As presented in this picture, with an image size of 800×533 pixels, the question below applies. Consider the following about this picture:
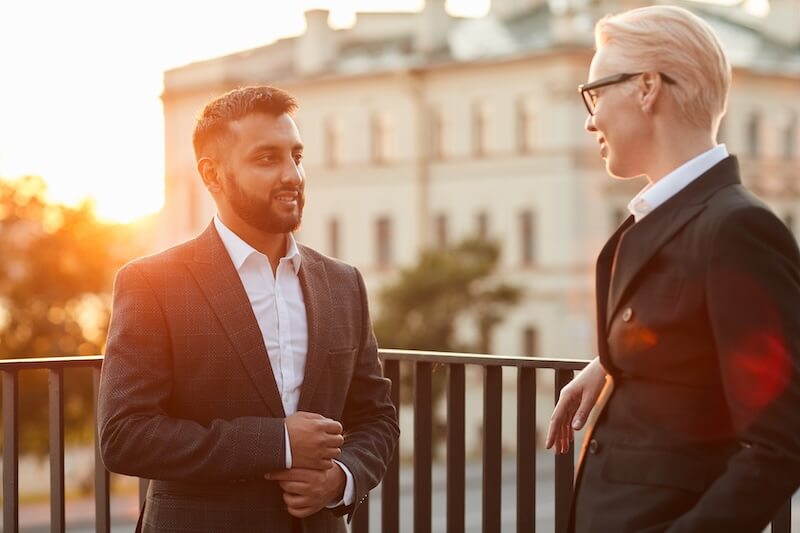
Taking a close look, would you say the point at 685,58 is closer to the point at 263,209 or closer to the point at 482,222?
the point at 263,209

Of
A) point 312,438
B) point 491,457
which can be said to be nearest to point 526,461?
point 491,457

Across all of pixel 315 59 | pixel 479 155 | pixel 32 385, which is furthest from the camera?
pixel 315 59

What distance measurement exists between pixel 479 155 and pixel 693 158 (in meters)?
52.8

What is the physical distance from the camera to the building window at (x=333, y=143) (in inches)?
2330

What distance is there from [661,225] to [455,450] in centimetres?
254

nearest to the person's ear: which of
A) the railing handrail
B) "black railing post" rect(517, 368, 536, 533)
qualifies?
the railing handrail

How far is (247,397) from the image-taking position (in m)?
3.70

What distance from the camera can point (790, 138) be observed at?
189 ft

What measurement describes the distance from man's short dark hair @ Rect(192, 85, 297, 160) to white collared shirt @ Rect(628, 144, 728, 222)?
1.15 m

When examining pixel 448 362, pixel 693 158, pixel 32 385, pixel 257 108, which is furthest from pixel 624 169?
pixel 32 385

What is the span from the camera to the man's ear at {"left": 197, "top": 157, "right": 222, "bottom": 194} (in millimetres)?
3744

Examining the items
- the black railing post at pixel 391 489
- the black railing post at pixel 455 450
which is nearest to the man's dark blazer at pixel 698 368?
the black railing post at pixel 455 450

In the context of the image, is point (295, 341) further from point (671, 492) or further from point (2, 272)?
point (2, 272)

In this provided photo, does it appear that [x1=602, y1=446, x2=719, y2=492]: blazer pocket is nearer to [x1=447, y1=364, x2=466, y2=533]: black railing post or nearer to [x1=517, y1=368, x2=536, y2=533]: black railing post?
[x1=517, y1=368, x2=536, y2=533]: black railing post
